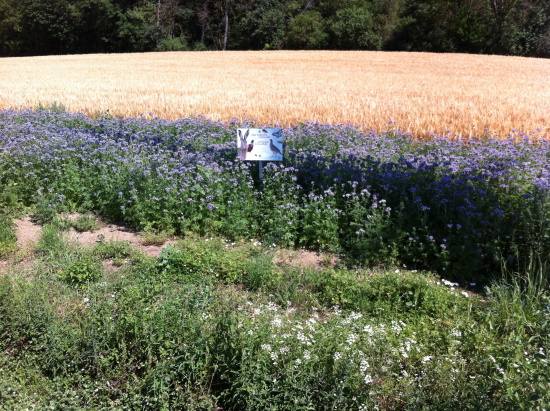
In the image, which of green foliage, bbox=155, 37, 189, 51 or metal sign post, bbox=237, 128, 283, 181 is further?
green foliage, bbox=155, 37, 189, 51

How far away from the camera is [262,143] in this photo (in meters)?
6.69

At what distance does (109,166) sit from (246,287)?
3953 mm

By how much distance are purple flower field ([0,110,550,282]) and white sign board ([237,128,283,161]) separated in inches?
11.5

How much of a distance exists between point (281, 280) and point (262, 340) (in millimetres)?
1445

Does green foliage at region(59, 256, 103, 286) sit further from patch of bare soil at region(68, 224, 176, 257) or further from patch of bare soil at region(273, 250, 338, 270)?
patch of bare soil at region(273, 250, 338, 270)

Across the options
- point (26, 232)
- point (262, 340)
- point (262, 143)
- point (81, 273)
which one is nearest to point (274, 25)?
point (262, 143)

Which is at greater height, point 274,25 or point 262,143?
point 274,25

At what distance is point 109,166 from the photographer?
7.70 meters

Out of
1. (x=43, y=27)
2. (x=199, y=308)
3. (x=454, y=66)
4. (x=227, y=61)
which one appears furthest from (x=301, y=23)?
(x=199, y=308)

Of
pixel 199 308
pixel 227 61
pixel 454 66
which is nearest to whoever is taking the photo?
pixel 199 308

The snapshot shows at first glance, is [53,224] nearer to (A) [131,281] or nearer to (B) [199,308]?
(A) [131,281]

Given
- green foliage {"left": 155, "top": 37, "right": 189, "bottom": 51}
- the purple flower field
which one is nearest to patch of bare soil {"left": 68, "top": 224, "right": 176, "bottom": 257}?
the purple flower field

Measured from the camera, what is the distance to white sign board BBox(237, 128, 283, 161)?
6.67 metres

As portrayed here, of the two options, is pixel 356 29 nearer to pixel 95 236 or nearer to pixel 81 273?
pixel 95 236
